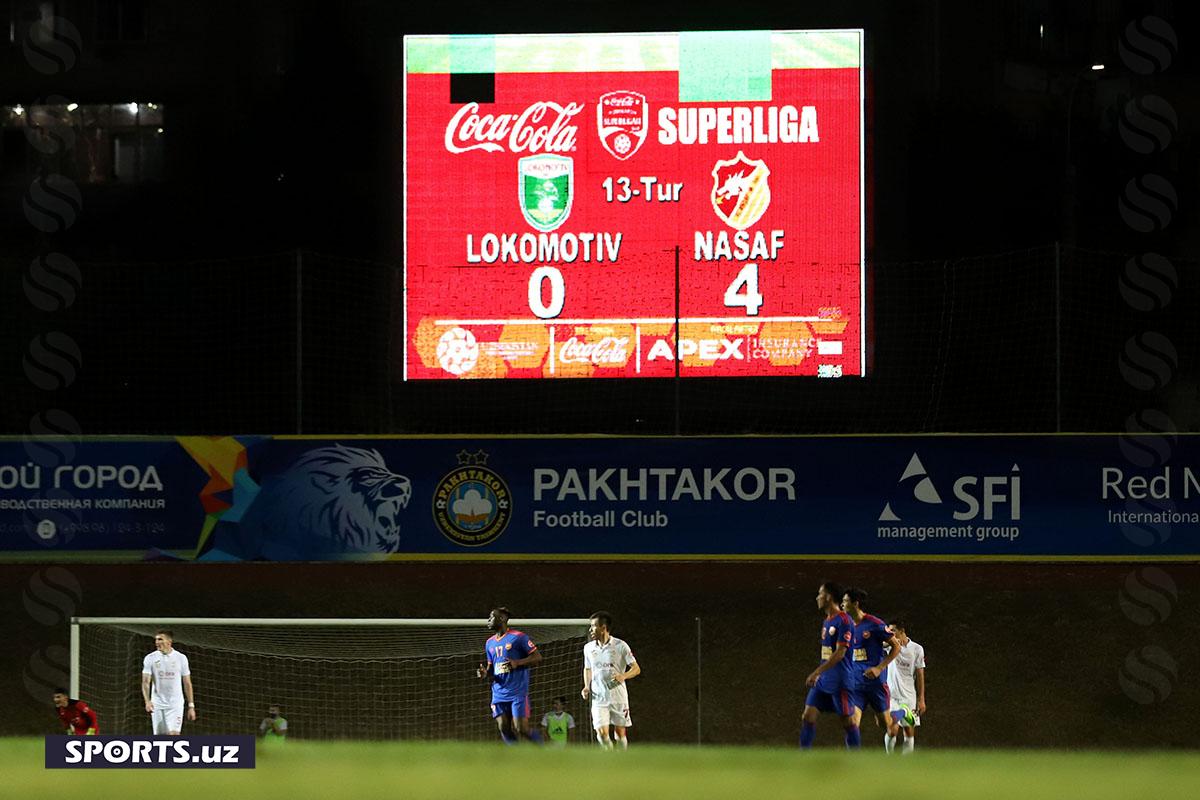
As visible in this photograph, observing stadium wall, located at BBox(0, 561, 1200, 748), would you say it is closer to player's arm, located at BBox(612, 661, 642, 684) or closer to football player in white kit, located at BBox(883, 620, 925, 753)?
football player in white kit, located at BBox(883, 620, 925, 753)

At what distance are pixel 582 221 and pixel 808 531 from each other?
167 inches

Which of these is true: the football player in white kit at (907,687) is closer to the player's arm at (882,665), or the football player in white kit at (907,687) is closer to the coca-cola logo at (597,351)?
the player's arm at (882,665)

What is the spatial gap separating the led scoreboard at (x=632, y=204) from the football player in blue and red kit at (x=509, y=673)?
3291mm

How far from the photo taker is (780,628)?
14.3 meters

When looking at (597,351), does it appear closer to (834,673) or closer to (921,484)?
(921,484)

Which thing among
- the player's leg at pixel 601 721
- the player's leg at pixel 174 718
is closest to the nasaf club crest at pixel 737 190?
the player's leg at pixel 601 721

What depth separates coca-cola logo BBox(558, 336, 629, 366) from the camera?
49.2 ft

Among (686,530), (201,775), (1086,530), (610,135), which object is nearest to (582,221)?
(610,135)

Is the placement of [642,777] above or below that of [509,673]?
above

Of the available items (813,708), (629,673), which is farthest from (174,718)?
(813,708)

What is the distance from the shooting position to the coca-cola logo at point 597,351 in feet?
49.2

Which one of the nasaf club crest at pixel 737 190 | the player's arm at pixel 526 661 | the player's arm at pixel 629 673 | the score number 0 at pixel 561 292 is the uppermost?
the nasaf club crest at pixel 737 190

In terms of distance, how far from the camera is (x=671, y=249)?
580 inches

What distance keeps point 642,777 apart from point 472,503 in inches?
309
